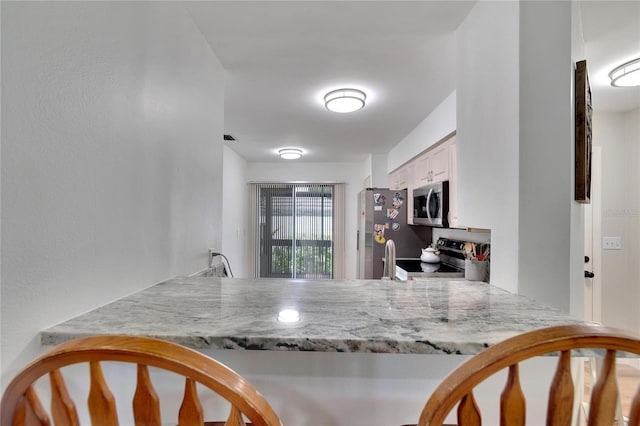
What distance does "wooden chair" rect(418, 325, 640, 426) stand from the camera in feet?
1.49

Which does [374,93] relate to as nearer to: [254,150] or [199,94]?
[199,94]

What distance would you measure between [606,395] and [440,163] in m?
2.46

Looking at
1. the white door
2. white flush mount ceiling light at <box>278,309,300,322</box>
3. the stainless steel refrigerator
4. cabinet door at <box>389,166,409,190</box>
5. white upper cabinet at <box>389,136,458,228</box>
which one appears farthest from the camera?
cabinet door at <box>389,166,409,190</box>

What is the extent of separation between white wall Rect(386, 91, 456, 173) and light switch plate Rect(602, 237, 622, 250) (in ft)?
5.87

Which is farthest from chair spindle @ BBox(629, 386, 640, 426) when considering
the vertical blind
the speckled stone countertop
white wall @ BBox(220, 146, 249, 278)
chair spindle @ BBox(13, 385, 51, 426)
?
the vertical blind

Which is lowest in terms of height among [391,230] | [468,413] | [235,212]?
[468,413]

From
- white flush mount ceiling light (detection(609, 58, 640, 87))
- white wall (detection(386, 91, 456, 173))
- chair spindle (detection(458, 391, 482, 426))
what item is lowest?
chair spindle (detection(458, 391, 482, 426))

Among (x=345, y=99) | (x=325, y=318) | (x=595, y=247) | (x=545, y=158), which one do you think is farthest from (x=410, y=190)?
(x=325, y=318)

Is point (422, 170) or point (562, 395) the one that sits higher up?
point (422, 170)

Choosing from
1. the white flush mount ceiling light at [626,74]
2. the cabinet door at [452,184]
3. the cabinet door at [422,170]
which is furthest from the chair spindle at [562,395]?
the cabinet door at [422,170]

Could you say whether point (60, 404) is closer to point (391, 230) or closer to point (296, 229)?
point (391, 230)

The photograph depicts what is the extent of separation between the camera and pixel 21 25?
67 cm

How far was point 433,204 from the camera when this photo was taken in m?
2.72

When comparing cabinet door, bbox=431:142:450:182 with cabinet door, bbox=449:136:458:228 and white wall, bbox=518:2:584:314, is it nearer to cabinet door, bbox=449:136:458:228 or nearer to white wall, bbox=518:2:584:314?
cabinet door, bbox=449:136:458:228
